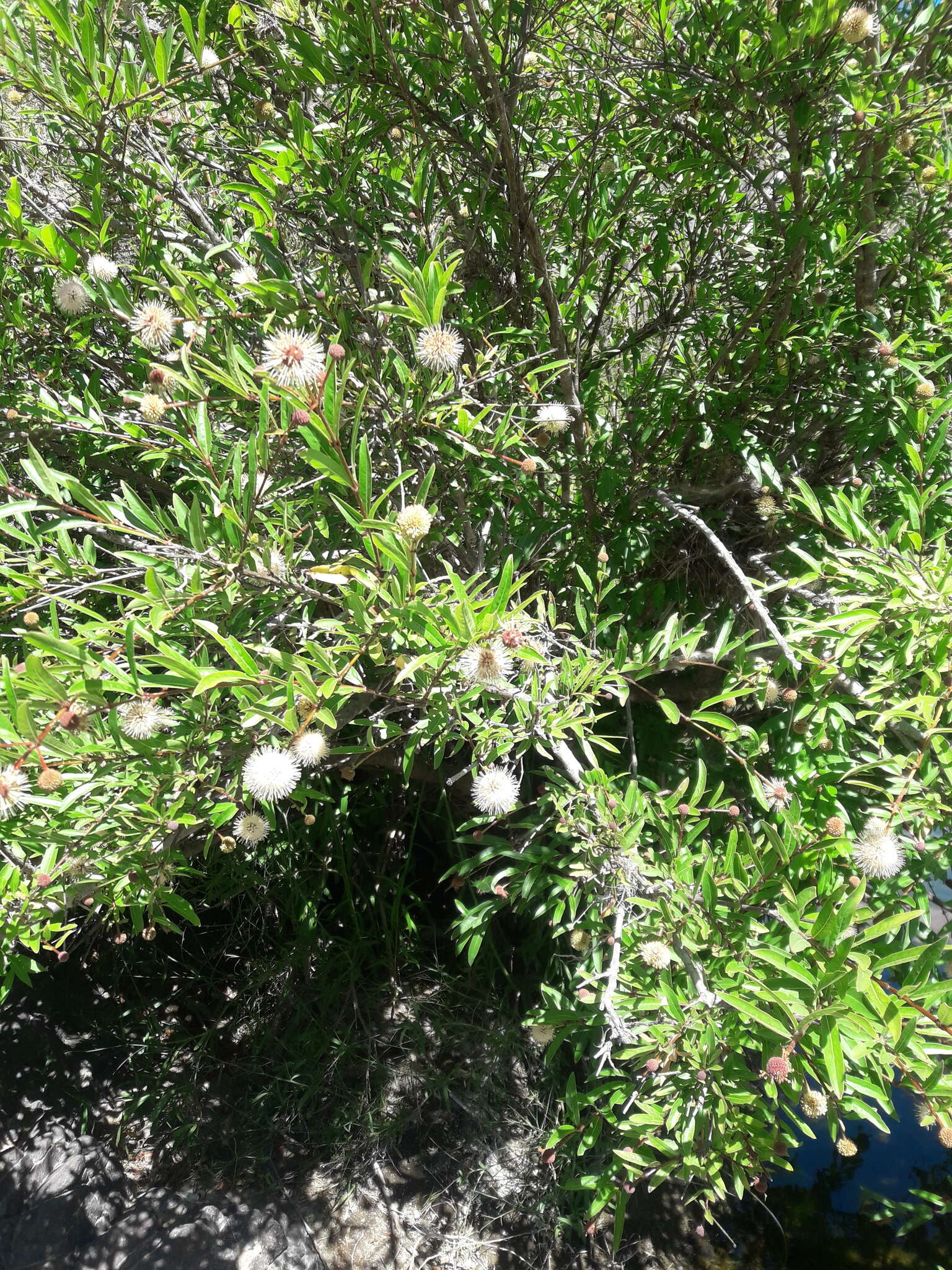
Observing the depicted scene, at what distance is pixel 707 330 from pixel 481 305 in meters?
0.61

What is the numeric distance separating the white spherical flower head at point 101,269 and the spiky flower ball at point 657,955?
1510 mm

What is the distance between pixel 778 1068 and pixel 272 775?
2.82 ft

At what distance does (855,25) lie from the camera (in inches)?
56.1

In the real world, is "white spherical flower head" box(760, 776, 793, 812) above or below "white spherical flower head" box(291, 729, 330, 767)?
below

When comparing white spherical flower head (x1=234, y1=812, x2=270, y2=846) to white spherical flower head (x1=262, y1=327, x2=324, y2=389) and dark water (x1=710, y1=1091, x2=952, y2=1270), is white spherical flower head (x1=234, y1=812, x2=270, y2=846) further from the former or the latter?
dark water (x1=710, y1=1091, x2=952, y2=1270)

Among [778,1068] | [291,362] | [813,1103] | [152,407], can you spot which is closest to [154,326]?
[152,407]

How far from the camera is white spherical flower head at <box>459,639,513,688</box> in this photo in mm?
1169

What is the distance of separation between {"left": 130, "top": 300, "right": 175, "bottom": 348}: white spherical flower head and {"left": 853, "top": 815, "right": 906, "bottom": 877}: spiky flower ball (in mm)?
1477

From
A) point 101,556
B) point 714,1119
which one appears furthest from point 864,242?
point 101,556

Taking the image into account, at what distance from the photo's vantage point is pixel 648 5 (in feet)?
6.45

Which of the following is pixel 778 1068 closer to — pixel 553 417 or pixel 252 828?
pixel 252 828

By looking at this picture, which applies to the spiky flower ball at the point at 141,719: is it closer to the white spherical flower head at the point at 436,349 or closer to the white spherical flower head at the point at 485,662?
the white spherical flower head at the point at 485,662

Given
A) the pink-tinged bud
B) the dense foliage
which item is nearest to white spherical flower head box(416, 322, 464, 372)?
the dense foliage

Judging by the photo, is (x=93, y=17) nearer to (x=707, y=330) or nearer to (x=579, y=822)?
(x=707, y=330)
